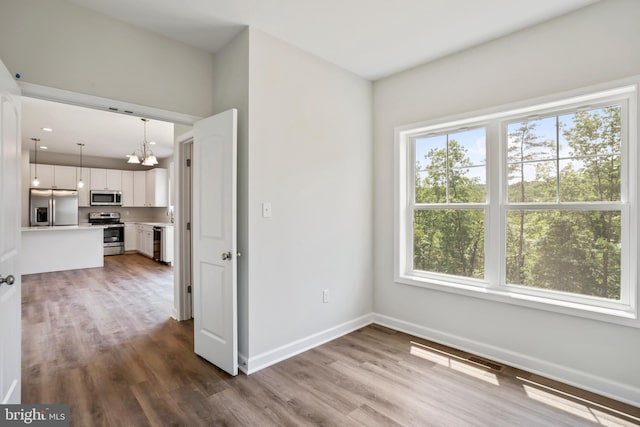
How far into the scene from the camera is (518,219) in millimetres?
2746

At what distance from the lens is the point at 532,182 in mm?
2668

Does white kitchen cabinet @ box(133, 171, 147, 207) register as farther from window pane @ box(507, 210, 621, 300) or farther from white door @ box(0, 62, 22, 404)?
window pane @ box(507, 210, 621, 300)

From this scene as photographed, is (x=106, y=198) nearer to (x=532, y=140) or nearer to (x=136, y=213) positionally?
(x=136, y=213)

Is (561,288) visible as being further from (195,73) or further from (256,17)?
(195,73)

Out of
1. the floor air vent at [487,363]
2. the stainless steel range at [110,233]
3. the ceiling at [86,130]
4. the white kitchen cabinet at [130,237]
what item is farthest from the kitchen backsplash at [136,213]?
the floor air vent at [487,363]

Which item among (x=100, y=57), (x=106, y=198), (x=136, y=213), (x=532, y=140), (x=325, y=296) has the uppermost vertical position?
(x=100, y=57)

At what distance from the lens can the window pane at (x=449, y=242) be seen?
2986mm

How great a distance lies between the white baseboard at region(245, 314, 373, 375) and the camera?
8.43 ft

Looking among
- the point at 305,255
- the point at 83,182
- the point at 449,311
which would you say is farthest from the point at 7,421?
the point at 83,182

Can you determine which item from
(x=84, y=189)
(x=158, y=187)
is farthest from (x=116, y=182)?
(x=158, y=187)

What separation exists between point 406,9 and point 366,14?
289 mm

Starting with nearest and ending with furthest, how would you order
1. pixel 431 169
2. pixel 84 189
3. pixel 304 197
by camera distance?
1. pixel 304 197
2. pixel 431 169
3. pixel 84 189

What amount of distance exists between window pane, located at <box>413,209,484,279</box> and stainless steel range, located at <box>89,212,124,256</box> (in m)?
8.05

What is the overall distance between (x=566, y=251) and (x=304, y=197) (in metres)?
2.18
